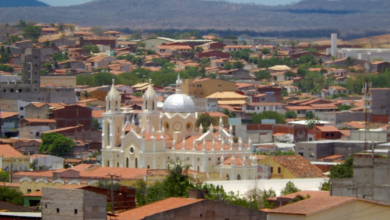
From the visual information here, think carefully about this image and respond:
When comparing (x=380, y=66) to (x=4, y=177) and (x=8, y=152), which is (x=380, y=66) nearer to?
(x=8, y=152)

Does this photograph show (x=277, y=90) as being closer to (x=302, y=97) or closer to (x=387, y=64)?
(x=302, y=97)

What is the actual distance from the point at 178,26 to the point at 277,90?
9649 cm

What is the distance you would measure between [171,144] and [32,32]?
3158 inches

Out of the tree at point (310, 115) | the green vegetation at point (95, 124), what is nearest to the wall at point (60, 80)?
the tree at point (310, 115)

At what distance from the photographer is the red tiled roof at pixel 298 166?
181 feet

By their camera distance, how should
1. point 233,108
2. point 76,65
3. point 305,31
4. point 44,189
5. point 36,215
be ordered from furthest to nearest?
point 305,31 < point 76,65 < point 233,108 < point 36,215 < point 44,189

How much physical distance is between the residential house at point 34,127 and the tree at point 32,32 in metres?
63.5

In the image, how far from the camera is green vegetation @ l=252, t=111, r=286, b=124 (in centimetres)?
8169

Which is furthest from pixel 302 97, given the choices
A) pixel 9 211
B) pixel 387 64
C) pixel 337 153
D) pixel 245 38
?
pixel 9 211

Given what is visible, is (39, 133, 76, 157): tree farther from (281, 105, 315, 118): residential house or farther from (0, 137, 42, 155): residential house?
(281, 105, 315, 118): residential house

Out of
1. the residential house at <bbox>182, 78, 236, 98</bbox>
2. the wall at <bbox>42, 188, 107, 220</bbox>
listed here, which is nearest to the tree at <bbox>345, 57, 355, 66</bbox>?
the residential house at <bbox>182, 78, 236, 98</bbox>

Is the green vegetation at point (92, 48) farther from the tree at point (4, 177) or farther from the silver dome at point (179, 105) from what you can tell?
the tree at point (4, 177)

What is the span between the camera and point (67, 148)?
64.3 m

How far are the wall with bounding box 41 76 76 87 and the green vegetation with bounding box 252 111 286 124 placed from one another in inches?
718
